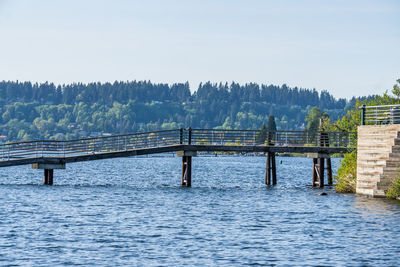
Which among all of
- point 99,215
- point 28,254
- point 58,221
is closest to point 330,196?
point 99,215

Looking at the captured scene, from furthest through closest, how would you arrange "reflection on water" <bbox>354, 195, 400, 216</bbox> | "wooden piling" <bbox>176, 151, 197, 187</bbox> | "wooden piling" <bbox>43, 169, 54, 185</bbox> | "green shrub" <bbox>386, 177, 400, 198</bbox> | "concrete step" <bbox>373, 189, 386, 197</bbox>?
"wooden piling" <bbox>43, 169, 54, 185</bbox>, "wooden piling" <bbox>176, 151, 197, 187</bbox>, "concrete step" <bbox>373, 189, 386, 197</bbox>, "green shrub" <bbox>386, 177, 400, 198</bbox>, "reflection on water" <bbox>354, 195, 400, 216</bbox>

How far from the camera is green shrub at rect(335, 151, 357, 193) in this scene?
46.9 meters

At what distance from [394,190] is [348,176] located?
7.30 meters

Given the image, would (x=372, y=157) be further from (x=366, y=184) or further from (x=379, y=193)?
(x=379, y=193)

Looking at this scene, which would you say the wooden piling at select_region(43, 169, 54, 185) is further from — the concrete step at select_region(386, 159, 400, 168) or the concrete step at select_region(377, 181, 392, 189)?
the concrete step at select_region(386, 159, 400, 168)

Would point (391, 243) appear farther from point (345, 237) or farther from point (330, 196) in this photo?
point (330, 196)

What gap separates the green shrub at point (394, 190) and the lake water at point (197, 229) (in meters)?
0.55

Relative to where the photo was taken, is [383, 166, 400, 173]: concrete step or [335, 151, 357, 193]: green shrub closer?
[383, 166, 400, 173]: concrete step

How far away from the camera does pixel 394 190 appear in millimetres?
40000

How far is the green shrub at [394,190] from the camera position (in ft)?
131

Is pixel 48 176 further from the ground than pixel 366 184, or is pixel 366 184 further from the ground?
pixel 366 184

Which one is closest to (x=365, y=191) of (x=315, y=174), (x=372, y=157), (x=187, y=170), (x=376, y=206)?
(x=372, y=157)

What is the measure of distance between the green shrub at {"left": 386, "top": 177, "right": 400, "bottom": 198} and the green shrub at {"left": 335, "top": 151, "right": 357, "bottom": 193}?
5981 millimetres

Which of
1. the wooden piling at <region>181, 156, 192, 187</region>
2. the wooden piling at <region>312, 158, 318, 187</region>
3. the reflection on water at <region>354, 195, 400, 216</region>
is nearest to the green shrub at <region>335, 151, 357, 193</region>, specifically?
the reflection on water at <region>354, 195, 400, 216</region>
